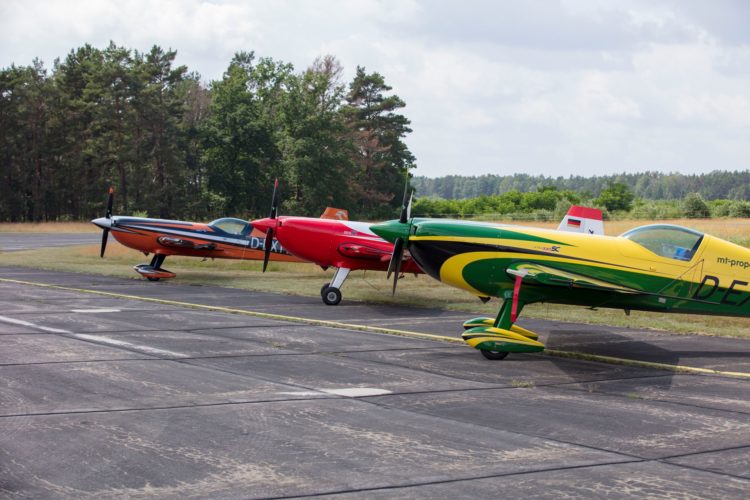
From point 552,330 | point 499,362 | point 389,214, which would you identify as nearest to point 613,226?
point 552,330

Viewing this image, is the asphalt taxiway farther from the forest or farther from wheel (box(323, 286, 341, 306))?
the forest

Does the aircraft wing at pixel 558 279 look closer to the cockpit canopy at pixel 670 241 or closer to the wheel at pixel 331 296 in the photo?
the cockpit canopy at pixel 670 241

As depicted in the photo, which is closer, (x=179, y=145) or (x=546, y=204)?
(x=546, y=204)

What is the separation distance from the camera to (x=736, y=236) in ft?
95.6

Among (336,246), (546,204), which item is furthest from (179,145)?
(336,246)

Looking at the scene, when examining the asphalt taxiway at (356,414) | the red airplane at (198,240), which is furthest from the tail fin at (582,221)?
the red airplane at (198,240)

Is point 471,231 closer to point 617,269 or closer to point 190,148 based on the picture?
point 617,269

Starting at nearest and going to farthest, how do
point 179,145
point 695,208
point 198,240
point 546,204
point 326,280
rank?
point 198,240 → point 326,280 → point 695,208 → point 546,204 → point 179,145

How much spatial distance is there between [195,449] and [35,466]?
1.26m

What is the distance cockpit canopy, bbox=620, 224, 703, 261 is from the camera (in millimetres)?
12648

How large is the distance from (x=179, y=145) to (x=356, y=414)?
7361 centimetres

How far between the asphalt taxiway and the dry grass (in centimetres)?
173

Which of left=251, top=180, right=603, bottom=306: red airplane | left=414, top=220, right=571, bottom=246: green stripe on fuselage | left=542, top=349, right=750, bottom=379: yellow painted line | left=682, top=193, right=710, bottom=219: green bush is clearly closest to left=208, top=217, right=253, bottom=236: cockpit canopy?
left=251, top=180, right=603, bottom=306: red airplane

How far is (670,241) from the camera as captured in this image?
12.7m
